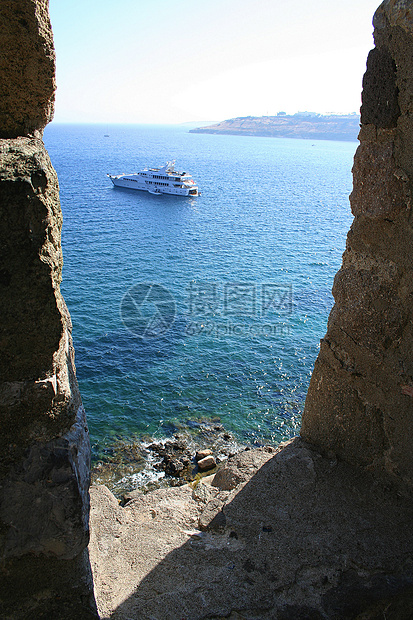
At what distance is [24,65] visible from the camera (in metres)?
3.89

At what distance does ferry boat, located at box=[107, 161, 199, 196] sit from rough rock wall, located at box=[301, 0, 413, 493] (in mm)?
61133

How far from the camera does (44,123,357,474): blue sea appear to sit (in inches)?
787

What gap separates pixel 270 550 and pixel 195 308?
23311 millimetres

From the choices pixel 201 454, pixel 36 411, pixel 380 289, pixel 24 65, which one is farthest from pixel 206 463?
pixel 24 65

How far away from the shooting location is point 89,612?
453cm

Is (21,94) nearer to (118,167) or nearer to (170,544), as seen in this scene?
(170,544)

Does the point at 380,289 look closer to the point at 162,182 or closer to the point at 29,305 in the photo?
the point at 29,305

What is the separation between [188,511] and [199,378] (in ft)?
44.7

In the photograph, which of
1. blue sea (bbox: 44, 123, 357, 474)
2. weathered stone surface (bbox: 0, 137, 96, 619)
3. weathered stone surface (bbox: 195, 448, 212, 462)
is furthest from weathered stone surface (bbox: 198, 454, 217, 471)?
weathered stone surface (bbox: 0, 137, 96, 619)

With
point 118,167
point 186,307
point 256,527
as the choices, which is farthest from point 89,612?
point 118,167

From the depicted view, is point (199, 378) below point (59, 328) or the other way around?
below

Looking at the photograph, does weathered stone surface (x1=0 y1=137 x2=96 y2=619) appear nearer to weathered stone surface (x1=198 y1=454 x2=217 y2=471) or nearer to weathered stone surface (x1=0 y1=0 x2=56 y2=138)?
weathered stone surface (x1=0 y1=0 x2=56 y2=138)

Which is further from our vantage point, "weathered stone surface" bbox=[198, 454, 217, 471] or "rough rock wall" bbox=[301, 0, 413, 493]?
"weathered stone surface" bbox=[198, 454, 217, 471]

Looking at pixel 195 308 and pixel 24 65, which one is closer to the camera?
pixel 24 65
